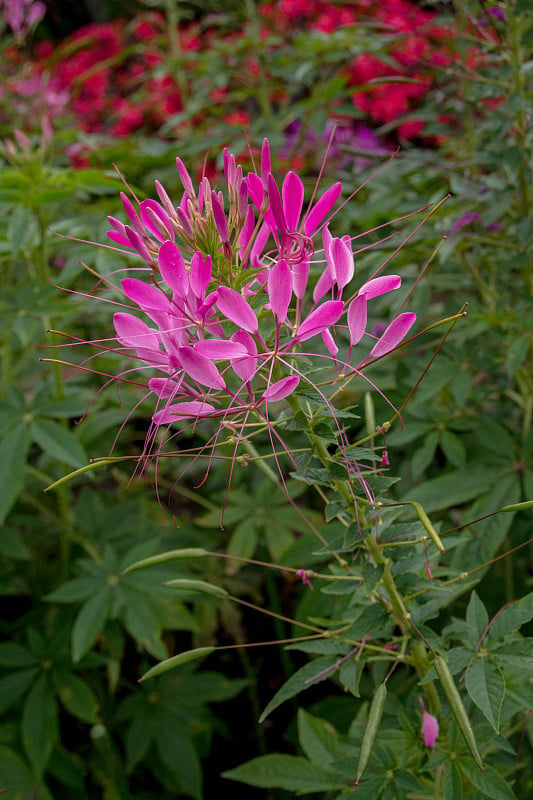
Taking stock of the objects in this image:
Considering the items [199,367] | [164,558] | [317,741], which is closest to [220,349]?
[199,367]

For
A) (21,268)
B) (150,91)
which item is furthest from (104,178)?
(150,91)

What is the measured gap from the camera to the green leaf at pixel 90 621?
99 cm

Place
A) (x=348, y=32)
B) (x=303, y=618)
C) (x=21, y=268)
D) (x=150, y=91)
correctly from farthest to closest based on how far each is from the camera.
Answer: (x=150, y=91), (x=21, y=268), (x=348, y=32), (x=303, y=618)

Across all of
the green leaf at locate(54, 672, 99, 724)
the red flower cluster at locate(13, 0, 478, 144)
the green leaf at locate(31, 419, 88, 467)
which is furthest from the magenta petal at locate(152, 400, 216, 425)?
the red flower cluster at locate(13, 0, 478, 144)

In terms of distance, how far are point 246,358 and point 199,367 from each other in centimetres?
4

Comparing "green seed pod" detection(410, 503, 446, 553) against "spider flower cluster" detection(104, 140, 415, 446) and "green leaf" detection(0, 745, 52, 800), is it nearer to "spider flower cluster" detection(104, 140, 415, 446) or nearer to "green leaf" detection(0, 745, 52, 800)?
"spider flower cluster" detection(104, 140, 415, 446)

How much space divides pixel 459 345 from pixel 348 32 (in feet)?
3.19

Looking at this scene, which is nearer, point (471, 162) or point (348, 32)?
point (471, 162)

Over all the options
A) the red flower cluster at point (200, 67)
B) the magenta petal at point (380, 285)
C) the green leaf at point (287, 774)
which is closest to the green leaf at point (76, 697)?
the green leaf at point (287, 774)

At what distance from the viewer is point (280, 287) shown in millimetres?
510

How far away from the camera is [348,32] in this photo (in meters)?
1.62

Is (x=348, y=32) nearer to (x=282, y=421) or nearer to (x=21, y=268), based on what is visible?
(x=21, y=268)

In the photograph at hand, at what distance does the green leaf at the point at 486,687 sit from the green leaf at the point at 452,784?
104mm

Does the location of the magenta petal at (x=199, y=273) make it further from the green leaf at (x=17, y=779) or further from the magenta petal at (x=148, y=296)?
the green leaf at (x=17, y=779)
